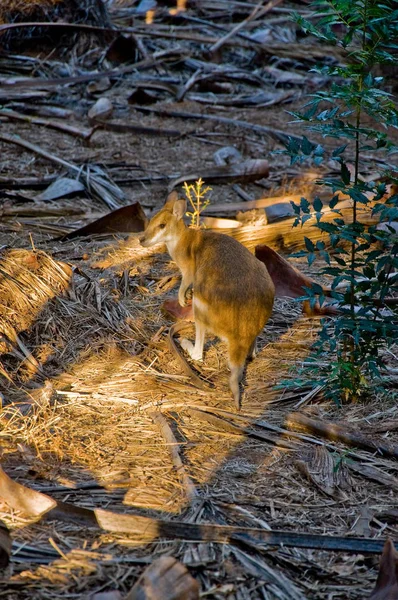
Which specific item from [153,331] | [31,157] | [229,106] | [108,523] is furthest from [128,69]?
[108,523]

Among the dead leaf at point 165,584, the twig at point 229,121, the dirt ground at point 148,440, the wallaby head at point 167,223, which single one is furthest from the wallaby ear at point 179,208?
the twig at point 229,121

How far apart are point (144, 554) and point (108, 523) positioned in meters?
0.19

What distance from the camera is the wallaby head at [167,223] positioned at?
5.51 metres

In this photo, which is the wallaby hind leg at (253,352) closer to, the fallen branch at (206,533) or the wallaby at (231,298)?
the wallaby at (231,298)

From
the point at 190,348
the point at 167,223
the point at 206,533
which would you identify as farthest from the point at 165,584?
the point at 167,223

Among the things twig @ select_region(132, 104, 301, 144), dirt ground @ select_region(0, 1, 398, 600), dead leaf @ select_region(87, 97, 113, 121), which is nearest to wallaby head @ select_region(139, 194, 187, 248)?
dirt ground @ select_region(0, 1, 398, 600)

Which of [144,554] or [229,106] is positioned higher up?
[144,554]

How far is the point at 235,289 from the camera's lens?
4469 millimetres

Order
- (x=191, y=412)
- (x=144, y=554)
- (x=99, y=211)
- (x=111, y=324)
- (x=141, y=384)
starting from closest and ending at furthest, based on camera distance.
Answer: (x=144, y=554) → (x=191, y=412) → (x=141, y=384) → (x=111, y=324) → (x=99, y=211)

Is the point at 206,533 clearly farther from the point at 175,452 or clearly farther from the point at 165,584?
the point at 175,452

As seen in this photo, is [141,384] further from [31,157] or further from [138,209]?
[31,157]

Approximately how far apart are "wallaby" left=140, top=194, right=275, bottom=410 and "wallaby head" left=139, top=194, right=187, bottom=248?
1.36 ft

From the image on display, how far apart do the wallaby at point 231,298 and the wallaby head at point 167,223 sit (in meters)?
0.41

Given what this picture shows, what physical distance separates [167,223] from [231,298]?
4.15 ft
